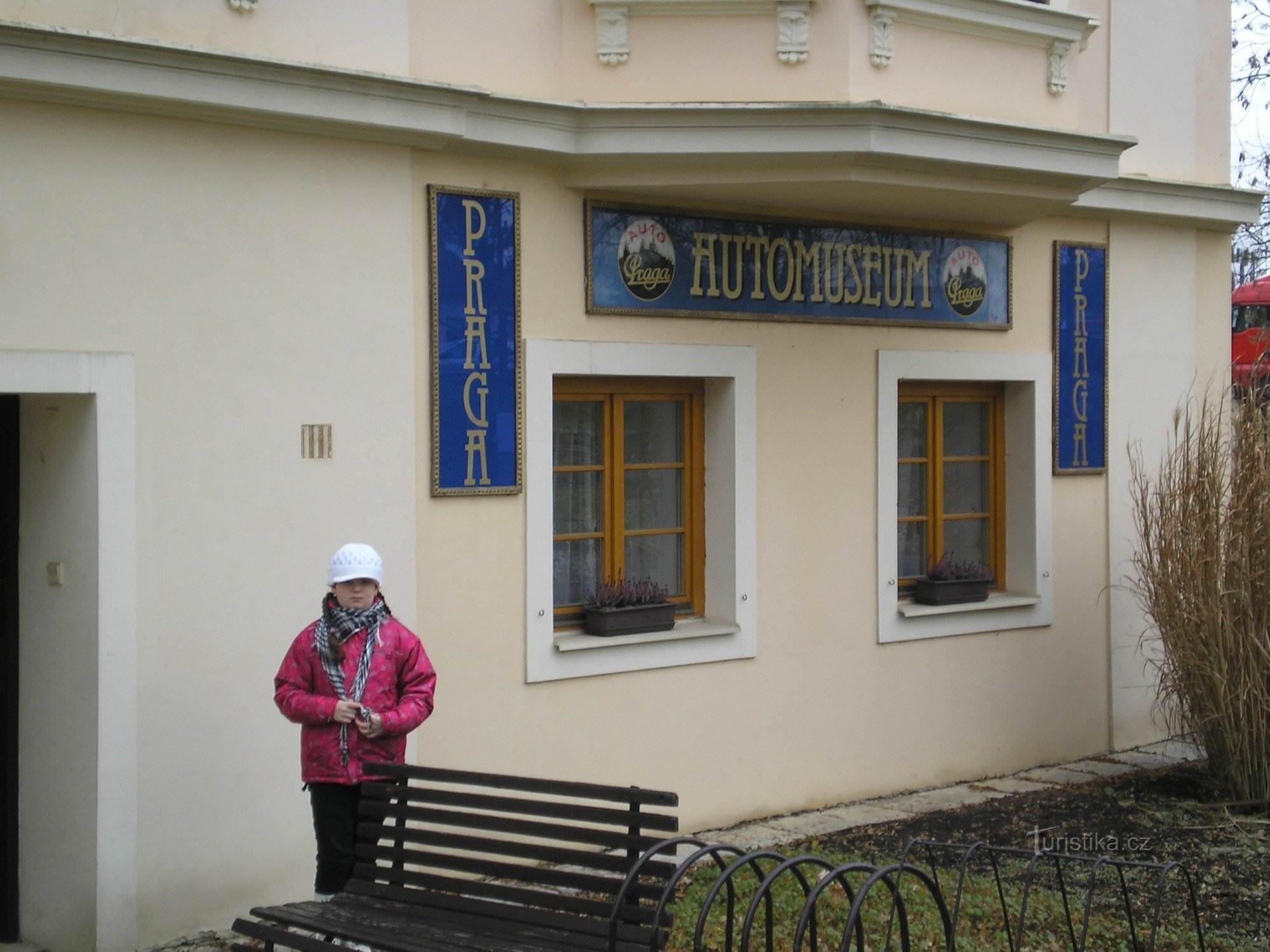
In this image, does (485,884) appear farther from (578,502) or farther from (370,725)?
(578,502)

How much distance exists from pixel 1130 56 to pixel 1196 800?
4.88m

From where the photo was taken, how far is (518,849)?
458 cm

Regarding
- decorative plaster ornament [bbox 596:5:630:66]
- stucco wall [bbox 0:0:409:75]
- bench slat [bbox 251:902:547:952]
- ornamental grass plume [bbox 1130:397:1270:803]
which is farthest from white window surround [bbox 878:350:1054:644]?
bench slat [bbox 251:902:547:952]

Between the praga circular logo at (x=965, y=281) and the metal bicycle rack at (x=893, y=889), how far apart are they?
335 cm

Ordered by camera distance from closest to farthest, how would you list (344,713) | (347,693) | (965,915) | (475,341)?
(344,713) → (347,693) → (965,915) → (475,341)

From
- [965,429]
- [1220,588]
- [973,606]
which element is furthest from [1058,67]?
[973,606]

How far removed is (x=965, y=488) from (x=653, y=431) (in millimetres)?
2549

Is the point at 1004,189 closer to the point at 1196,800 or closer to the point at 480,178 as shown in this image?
the point at 480,178

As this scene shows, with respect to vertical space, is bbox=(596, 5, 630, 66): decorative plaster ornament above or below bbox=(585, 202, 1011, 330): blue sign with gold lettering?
above

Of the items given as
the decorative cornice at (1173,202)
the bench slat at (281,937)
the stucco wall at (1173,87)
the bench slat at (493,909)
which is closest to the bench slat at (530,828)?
the bench slat at (493,909)

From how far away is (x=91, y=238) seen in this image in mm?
5492

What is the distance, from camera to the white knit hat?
495 cm

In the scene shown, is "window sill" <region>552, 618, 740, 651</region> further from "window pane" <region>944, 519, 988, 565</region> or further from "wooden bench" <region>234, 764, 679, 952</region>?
"wooden bench" <region>234, 764, 679, 952</region>

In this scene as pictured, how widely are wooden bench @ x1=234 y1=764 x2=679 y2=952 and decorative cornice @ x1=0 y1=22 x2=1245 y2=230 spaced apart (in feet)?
9.23
